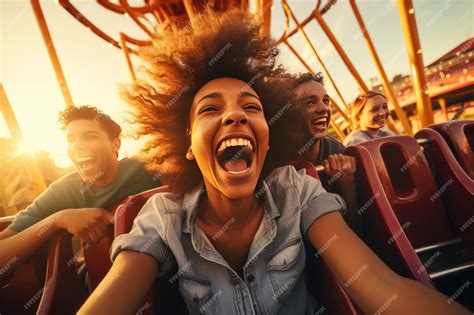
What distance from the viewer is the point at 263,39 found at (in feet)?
4.70

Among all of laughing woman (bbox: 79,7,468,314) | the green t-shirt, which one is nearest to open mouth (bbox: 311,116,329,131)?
laughing woman (bbox: 79,7,468,314)

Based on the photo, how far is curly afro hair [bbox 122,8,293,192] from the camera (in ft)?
4.35

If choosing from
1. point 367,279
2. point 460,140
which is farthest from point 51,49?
point 460,140

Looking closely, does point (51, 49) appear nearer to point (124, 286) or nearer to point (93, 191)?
point (93, 191)

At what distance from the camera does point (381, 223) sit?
1.25 meters

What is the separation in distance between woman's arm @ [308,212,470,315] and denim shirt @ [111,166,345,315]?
2.8 inches

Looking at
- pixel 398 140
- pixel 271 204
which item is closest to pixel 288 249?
pixel 271 204

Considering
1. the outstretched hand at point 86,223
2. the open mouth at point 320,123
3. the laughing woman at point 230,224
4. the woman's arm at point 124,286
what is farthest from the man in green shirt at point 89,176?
the open mouth at point 320,123

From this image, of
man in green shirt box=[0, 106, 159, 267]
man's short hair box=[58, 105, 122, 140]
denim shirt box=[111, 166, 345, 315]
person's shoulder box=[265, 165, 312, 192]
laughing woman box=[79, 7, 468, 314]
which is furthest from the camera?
man's short hair box=[58, 105, 122, 140]

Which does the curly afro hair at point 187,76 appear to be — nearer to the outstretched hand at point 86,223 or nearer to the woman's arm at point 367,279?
the outstretched hand at point 86,223

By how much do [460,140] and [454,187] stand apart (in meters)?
0.39

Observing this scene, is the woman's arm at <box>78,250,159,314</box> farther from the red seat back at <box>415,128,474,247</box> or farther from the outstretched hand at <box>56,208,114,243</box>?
the red seat back at <box>415,128,474,247</box>

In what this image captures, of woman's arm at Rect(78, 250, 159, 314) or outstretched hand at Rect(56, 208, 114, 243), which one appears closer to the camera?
woman's arm at Rect(78, 250, 159, 314)

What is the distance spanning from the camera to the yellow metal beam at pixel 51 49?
369 cm
